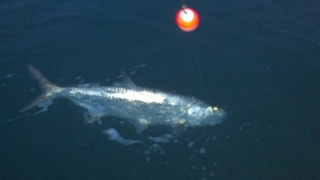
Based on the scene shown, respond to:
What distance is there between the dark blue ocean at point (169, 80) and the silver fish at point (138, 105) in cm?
25

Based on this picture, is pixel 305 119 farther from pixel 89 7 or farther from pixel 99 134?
pixel 89 7

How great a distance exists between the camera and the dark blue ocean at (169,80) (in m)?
6.39

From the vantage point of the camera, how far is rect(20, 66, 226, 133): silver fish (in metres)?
7.18

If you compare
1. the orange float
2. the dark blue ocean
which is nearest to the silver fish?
the dark blue ocean

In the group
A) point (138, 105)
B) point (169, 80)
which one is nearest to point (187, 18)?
point (169, 80)

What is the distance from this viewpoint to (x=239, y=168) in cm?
630

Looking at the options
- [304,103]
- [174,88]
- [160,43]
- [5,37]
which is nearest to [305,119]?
[304,103]

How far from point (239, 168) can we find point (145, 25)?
6472 millimetres

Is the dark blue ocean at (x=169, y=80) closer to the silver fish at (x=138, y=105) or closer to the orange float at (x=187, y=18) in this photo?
the silver fish at (x=138, y=105)

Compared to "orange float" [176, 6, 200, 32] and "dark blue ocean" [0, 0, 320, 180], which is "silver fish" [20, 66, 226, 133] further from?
"orange float" [176, 6, 200, 32]

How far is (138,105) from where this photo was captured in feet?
23.8

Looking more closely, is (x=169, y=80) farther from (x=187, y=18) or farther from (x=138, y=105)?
(x=187, y=18)

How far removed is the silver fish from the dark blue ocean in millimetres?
245

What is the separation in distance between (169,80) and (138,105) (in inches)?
66.2
